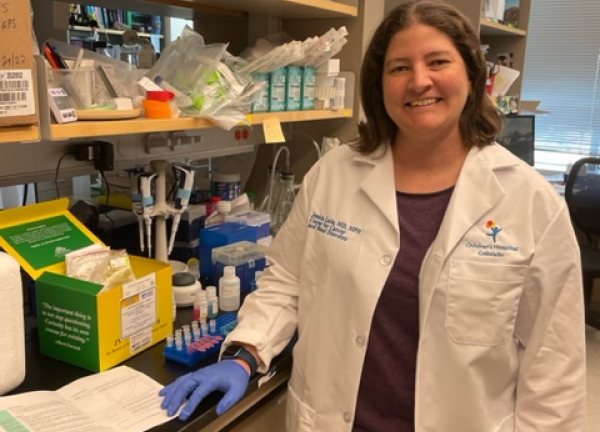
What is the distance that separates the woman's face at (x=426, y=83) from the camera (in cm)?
111

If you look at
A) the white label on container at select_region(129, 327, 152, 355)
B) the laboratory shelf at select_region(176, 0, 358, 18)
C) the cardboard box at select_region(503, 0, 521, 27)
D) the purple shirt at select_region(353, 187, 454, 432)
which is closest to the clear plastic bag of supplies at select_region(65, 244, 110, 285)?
the white label on container at select_region(129, 327, 152, 355)

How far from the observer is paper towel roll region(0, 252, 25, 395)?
1017 mm

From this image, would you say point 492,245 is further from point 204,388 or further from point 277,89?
point 277,89

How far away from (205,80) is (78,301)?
0.65 metres

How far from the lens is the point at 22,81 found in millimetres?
968

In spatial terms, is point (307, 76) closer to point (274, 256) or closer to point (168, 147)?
point (168, 147)

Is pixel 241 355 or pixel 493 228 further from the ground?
pixel 493 228

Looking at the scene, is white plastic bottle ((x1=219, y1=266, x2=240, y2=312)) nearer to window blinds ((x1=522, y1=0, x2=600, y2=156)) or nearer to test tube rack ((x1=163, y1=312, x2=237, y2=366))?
test tube rack ((x1=163, y1=312, x2=237, y2=366))

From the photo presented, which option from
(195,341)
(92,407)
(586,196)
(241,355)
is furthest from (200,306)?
(586,196)

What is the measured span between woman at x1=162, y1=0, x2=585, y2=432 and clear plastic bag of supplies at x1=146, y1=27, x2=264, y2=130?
0.39m

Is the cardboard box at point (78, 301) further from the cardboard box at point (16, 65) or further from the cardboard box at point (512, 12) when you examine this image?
the cardboard box at point (512, 12)

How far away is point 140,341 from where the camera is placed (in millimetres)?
1234

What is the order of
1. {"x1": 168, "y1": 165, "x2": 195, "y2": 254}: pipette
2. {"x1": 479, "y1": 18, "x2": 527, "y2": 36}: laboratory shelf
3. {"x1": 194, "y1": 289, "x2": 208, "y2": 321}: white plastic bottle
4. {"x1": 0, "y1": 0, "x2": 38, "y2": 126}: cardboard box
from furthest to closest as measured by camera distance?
{"x1": 479, "y1": 18, "x2": 527, "y2": 36}: laboratory shelf < {"x1": 168, "y1": 165, "x2": 195, "y2": 254}: pipette < {"x1": 194, "y1": 289, "x2": 208, "y2": 321}: white plastic bottle < {"x1": 0, "y1": 0, "x2": 38, "y2": 126}: cardboard box

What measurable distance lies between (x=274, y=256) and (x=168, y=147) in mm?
716
